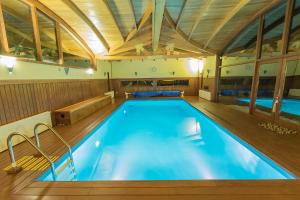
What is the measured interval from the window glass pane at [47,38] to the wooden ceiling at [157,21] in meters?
0.38

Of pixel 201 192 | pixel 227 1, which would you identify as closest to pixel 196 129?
pixel 201 192

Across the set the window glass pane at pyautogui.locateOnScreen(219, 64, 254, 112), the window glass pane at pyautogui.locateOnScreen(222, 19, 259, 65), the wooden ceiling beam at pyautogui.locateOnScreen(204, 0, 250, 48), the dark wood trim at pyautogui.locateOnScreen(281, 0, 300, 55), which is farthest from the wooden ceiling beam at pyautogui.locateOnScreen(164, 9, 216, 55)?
the dark wood trim at pyautogui.locateOnScreen(281, 0, 300, 55)

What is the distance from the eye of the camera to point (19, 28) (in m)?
4.00

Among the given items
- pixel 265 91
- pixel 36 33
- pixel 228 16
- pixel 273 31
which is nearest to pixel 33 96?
pixel 36 33

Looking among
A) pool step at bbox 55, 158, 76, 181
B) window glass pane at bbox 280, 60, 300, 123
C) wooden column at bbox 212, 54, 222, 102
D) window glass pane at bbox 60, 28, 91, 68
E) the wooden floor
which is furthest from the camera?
wooden column at bbox 212, 54, 222, 102

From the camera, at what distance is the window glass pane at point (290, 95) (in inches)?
161

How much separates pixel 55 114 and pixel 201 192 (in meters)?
4.54

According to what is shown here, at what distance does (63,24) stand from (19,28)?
1.55m

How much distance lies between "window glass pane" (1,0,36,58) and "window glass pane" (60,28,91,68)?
1.39m

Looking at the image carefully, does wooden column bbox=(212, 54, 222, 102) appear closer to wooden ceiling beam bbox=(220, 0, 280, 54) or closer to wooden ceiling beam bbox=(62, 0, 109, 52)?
wooden ceiling beam bbox=(220, 0, 280, 54)

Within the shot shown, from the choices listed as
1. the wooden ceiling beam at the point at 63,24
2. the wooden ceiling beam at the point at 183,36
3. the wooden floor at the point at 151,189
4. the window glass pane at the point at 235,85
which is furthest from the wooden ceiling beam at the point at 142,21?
the window glass pane at the point at 235,85

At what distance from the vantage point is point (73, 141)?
135 inches

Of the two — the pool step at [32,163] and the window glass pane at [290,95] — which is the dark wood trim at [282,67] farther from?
Result: the pool step at [32,163]

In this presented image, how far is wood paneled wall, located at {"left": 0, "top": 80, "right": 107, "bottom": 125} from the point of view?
3.20m
